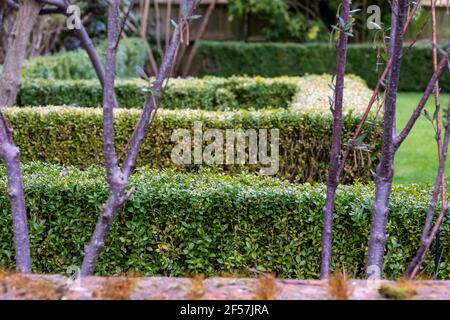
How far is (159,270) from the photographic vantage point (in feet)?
14.8

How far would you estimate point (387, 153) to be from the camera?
295 centimetres

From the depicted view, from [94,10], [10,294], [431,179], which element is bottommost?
[431,179]

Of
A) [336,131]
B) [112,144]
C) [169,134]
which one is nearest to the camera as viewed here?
[112,144]

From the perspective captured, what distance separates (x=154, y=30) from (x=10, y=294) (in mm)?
16424

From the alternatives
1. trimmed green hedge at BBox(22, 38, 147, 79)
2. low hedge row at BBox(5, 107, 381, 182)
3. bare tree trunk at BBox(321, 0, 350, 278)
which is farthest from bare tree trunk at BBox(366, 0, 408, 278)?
trimmed green hedge at BBox(22, 38, 147, 79)

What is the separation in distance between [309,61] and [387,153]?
13.7 m

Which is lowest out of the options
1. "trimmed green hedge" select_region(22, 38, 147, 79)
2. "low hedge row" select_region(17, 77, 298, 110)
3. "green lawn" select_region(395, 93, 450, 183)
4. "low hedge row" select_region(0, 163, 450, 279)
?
"green lawn" select_region(395, 93, 450, 183)

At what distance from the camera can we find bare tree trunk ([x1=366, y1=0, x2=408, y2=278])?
2.87 metres

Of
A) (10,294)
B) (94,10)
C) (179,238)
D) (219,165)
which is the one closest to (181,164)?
(219,165)

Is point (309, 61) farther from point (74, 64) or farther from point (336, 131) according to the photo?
point (336, 131)

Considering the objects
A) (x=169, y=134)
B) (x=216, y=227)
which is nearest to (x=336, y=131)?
(x=216, y=227)

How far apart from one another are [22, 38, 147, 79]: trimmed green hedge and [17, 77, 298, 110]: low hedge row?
574mm

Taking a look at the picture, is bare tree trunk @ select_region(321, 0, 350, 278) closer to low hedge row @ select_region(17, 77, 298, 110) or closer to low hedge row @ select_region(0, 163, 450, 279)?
low hedge row @ select_region(0, 163, 450, 279)
